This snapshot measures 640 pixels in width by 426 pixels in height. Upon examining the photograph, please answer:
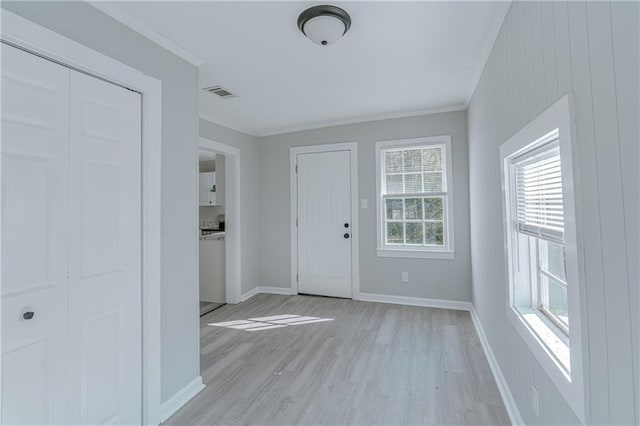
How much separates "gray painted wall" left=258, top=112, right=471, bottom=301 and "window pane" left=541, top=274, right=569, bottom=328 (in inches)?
85.4

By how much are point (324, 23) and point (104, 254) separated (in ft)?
6.02

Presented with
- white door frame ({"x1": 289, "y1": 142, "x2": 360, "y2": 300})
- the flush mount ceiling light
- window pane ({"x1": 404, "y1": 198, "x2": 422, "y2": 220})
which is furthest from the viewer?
white door frame ({"x1": 289, "y1": 142, "x2": 360, "y2": 300})

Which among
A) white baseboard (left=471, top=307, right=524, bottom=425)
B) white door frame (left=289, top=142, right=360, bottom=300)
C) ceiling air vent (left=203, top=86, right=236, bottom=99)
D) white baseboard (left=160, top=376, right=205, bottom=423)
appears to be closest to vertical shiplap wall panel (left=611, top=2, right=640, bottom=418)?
white baseboard (left=471, top=307, right=524, bottom=425)

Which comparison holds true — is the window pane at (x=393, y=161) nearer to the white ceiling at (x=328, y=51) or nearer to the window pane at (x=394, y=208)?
the window pane at (x=394, y=208)

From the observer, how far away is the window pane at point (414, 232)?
3896mm

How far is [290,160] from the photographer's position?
4488 millimetres

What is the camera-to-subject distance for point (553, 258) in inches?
56.8

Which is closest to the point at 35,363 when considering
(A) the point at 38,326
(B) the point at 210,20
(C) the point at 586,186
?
(A) the point at 38,326

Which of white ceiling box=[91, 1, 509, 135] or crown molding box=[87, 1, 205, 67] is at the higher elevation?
white ceiling box=[91, 1, 509, 135]

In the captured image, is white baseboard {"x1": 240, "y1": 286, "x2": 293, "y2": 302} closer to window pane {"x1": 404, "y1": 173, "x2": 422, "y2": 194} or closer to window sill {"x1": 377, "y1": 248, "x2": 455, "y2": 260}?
window sill {"x1": 377, "y1": 248, "x2": 455, "y2": 260}

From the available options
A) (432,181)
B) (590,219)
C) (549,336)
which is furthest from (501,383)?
(432,181)

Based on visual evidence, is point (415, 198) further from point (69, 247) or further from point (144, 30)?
point (69, 247)

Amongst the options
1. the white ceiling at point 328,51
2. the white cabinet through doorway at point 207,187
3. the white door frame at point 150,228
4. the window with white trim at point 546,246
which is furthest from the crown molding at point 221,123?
the window with white trim at point 546,246

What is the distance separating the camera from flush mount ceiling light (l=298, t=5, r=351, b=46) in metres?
1.74
